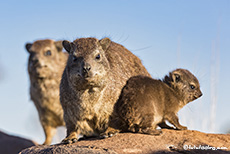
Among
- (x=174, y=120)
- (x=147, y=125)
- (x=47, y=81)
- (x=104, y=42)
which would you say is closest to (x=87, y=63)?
(x=104, y=42)

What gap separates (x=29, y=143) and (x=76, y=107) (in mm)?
5532

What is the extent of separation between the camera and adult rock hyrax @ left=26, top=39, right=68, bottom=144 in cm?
1127

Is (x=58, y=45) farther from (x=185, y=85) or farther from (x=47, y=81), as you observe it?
(x=185, y=85)

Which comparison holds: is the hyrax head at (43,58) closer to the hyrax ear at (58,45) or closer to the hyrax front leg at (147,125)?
the hyrax ear at (58,45)

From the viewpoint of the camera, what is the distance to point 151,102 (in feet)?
21.6

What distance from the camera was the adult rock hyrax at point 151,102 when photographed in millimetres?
6473

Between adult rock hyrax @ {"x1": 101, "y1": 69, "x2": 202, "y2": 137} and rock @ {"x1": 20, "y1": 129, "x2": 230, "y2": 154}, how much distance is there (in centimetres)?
22

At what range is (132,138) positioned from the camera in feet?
20.2

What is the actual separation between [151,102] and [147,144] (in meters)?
0.90

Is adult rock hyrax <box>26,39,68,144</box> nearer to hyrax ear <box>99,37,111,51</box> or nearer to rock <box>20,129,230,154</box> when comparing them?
hyrax ear <box>99,37,111,51</box>

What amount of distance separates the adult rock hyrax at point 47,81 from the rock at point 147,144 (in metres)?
5.28

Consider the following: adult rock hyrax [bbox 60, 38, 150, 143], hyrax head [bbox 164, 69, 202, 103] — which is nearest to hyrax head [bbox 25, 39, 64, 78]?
adult rock hyrax [bbox 60, 38, 150, 143]

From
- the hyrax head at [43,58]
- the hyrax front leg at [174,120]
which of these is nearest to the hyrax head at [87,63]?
the hyrax front leg at [174,120]

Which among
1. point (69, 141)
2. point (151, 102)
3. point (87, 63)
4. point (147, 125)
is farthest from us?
point (151, 102)
